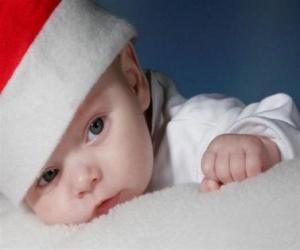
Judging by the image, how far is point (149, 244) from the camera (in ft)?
2.18

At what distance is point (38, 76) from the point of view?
81 cm

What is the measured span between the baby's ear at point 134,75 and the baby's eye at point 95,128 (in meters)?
0.10

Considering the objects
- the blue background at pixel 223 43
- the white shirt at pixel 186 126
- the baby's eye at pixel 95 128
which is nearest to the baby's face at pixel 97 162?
the baby's eye at pixel 95 128

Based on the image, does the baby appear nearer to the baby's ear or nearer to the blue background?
the baby's ear

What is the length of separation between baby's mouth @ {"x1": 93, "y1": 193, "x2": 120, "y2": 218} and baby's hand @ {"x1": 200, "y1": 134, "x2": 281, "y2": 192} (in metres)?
0.13

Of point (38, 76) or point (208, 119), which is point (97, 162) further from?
point (208, 119)

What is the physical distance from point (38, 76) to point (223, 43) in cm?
65

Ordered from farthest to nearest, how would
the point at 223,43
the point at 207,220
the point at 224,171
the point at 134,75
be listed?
the point at 223,43
the point at 134,75
the point at 224,171
the point at 207,220

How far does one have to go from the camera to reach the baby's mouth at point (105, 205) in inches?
33.4

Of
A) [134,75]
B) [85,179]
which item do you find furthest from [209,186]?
[134,75]

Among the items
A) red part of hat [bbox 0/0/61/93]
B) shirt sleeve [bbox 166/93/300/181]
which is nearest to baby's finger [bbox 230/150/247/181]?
shirt sleeve [bbox 166/93/300/181]

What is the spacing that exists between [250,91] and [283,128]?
528mm

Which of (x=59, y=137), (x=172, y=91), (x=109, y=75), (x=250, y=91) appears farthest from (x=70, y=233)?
(x=250, y=91)

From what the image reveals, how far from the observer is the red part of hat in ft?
2.66
